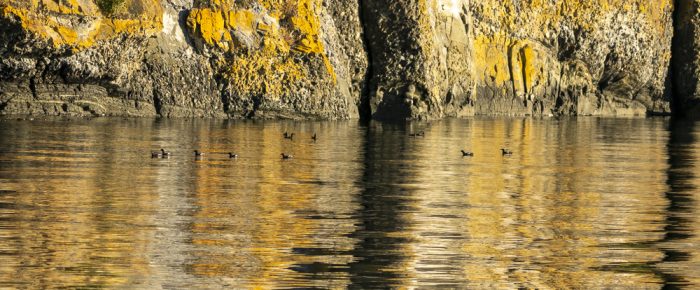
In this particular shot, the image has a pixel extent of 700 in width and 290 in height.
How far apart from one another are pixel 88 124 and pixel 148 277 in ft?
117

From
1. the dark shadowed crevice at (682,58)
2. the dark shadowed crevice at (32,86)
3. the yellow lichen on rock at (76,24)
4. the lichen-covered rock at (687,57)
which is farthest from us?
the dark shadowed crevice at (682,58)

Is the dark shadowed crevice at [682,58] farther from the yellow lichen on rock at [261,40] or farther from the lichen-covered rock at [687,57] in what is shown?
the yellow lichen on rock at [261,40]

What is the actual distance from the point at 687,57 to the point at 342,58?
3498 centimetres

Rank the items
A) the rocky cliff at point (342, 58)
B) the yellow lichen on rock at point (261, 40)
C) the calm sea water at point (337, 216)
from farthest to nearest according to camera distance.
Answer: the yellow lichen on rock at point (261, 40)
the rocky cliff at point (342, 58)
the calm sea water at point (337, 216)

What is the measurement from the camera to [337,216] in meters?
24.8

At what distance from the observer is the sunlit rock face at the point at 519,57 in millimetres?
72375

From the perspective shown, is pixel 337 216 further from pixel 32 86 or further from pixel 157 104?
pixel 157 104

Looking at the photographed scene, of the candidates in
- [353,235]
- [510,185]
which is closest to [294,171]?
[510,185]

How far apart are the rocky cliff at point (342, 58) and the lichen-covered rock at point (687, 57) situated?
0.34 ft

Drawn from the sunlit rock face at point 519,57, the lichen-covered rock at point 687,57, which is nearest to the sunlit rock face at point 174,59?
the sunlit rock face at point 519,57

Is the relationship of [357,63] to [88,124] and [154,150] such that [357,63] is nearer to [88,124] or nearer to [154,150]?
[88,124]

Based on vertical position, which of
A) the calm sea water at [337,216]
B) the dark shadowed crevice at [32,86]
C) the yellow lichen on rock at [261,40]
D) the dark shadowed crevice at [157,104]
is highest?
the yellow lichen on rock at [261,40]

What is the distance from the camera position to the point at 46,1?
Result: 57500mm

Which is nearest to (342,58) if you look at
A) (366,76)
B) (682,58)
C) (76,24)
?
(366,76)
